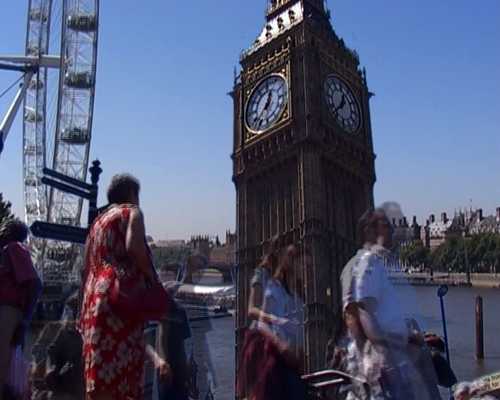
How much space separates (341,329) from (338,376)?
1.48 feet

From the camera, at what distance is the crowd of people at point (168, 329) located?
3.25 metres

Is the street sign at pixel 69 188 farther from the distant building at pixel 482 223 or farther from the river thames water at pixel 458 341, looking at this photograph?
the distant building at pixel 482 223

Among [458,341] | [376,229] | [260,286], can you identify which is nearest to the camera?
[376,229]

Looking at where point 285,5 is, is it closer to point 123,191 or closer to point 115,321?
point 123,191

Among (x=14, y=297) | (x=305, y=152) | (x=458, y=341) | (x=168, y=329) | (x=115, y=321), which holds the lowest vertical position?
(x=458, y=341)

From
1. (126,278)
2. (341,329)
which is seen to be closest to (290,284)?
(341,329)

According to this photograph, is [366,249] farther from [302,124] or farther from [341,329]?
[302,124]

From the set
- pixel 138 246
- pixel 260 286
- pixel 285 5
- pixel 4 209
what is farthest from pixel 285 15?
pixel 138 246

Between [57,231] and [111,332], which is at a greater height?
[57,231]

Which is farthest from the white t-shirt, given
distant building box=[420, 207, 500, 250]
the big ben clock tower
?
distant building box=[420, 207, 500, 250]

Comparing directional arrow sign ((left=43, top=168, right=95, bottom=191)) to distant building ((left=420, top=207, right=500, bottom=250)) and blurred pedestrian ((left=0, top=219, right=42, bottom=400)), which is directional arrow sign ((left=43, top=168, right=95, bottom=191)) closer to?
blurred pedestrian ((left=0, top=219, right=42, bottom=400))

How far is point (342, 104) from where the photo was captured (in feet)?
116

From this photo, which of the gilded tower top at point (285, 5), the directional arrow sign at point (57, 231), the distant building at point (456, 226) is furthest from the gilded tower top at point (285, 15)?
the distant building at point (456, 226)

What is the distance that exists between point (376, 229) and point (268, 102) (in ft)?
105
